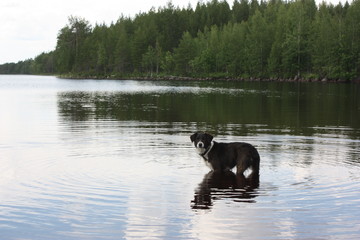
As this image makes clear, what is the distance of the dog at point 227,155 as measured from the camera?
14562 mm

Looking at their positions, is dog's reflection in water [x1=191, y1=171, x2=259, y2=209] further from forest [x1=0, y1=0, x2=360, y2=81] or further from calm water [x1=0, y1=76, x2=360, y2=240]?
forest [x1=0, y1=0, x2=360, y2=81]

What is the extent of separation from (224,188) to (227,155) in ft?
5.67

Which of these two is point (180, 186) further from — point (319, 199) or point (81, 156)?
Answer: point (81, 156)

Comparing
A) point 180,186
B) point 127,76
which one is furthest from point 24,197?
point 127,76

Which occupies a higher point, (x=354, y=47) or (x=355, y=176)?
(x=354, y=47)

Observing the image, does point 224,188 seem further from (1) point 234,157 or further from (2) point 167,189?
(1) point 234,157

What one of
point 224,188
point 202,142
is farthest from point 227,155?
point 224,188

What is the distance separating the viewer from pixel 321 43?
125 meters

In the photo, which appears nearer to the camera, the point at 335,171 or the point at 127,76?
the point at 335,171

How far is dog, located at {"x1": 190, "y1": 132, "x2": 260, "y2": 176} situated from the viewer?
14.6 m

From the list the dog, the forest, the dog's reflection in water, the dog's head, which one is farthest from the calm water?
the forest

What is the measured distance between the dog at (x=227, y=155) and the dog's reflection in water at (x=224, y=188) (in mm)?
207

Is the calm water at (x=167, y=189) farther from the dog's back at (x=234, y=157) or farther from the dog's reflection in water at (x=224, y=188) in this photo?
the dog's back at (x=234, y=157)

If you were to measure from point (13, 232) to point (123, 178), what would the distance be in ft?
16.3
